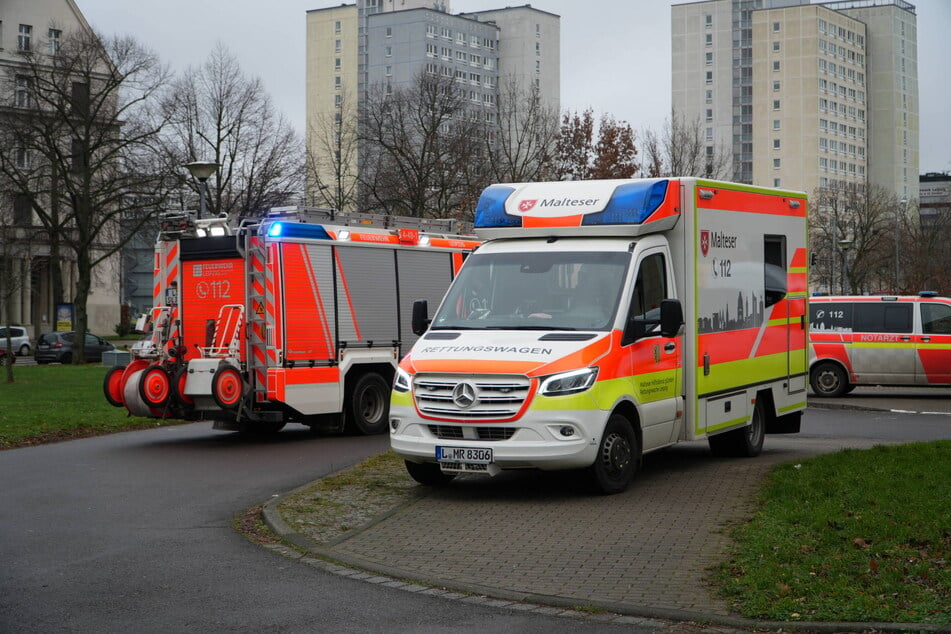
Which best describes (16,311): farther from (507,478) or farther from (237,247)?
(507,478)

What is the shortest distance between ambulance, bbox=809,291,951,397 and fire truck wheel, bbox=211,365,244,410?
47.8 feet

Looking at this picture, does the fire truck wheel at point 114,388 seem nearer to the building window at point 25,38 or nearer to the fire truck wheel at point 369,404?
the fire truck wheel at point 369,404

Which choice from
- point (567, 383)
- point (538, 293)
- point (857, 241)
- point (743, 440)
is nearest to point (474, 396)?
point (567, 383)

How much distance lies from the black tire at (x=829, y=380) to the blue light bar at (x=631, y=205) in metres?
15.6

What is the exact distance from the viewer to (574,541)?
8789 mm

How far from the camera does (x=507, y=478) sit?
1222 centimetres

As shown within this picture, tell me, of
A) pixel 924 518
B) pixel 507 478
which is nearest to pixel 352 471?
pixel 507 478

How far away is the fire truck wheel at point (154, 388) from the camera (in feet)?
52.1

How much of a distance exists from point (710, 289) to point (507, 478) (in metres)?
2.84

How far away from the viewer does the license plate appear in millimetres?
10281

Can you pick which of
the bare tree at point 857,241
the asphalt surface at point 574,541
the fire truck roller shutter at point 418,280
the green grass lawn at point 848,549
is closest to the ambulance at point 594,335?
the asphalt surface at point 574,541

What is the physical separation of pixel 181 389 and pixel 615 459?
7375 millimetres

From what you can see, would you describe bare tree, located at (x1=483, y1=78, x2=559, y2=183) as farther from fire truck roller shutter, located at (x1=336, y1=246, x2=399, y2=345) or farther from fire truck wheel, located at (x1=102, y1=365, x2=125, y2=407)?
fire truck wheel, located at (x1=102, y1=365, x2=125, y2=407)

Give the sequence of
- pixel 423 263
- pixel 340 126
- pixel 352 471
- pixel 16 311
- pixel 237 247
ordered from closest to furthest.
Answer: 1. pixel 352 471
2. pixel 237 247
3. pixel 423 263
4. pixel 340 126
5. pixel 16 311
